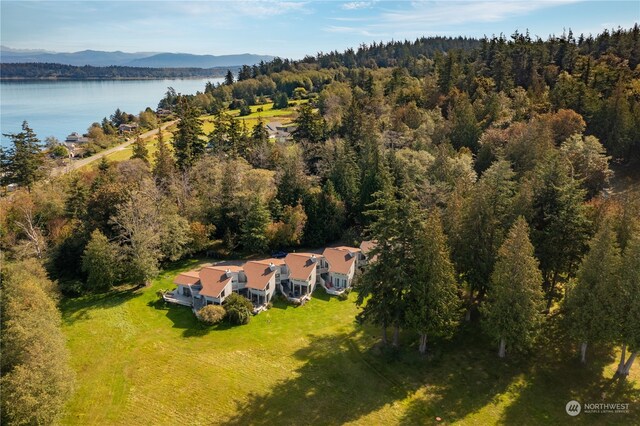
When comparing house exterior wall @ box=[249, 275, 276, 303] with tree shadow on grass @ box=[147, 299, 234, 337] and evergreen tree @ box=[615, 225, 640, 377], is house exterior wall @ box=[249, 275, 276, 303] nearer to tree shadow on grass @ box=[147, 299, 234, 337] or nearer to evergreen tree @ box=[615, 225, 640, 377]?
tree shadow on grass @ box=[147, 299, 234, 337]

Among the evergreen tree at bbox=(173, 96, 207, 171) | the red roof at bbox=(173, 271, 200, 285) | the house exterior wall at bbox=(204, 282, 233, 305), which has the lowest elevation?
the house exterior wall at bbox=(204, 282, 233, 305)

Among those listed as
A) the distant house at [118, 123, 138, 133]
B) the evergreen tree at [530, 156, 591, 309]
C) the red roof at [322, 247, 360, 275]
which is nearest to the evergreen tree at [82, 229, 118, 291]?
the red roof at [322, 247, 360, 275]

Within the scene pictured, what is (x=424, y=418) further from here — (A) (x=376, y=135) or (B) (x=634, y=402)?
(A) (x=376, y=135)

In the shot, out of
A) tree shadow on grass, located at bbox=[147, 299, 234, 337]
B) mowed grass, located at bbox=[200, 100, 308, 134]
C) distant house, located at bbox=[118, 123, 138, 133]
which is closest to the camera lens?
tree shadow on grass, located at bbox=[147, 299, 234, 337]

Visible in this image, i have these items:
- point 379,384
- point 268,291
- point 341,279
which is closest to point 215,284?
point 268,291

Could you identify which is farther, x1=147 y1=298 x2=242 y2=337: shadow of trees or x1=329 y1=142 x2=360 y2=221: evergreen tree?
x1=329 y1=142 x2=360 y2=221: evergreen tree

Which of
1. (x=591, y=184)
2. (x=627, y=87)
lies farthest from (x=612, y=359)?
(x=627, y=87)

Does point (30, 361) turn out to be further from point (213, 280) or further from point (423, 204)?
point (423, 204)

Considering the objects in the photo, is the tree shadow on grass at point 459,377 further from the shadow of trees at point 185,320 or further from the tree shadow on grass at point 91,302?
the tree shadow on grass at point 91,302
